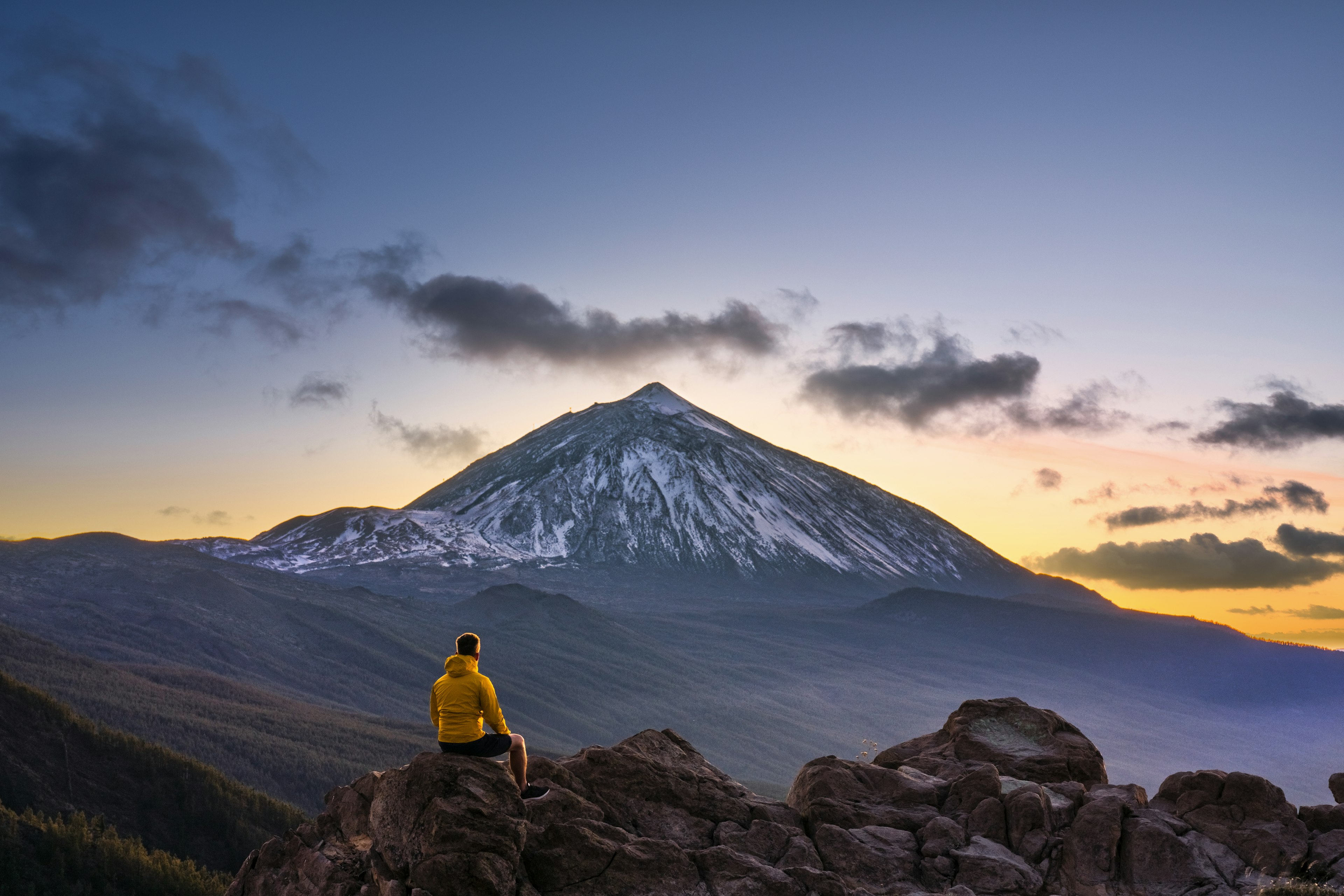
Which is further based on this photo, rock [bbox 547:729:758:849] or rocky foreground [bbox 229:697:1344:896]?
rock [bbox 547:729:758:849]

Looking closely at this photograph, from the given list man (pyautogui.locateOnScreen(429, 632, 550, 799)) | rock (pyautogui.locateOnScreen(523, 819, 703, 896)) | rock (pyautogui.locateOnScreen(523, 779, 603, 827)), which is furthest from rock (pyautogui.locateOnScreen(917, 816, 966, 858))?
man (pyautogui.locateOnScreen(429, 632, 550, 799))

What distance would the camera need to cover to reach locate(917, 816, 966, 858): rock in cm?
1648

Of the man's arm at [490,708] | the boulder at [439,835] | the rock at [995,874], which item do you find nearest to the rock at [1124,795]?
the rock at [995,874]

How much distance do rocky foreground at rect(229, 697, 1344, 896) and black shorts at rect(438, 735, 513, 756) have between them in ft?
0.44

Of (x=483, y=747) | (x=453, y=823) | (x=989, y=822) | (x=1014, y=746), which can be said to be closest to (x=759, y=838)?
(x=989, y=822)

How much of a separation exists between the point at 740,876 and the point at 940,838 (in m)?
4.07

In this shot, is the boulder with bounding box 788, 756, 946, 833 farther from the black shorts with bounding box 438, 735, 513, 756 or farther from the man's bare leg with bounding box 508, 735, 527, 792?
the black shorts with bounding box 438, 735, 513, 756

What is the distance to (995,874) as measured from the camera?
1577 cm

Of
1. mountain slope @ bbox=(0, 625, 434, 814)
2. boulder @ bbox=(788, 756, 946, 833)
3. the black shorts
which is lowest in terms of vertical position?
mountain slope @ bbox=(0, 625, 434, 814)

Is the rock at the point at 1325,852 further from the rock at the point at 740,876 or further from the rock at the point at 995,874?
the rock at the point at 740,876

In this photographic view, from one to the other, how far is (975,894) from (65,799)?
49.9 meters

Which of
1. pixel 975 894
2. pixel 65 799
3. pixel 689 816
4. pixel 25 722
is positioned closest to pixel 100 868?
pixel 65 799

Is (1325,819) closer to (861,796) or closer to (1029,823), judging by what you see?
(1029,823)

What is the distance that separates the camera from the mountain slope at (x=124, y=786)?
49938 mm
